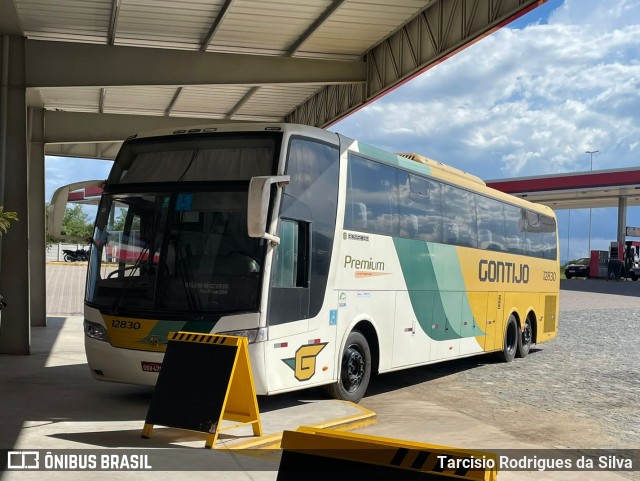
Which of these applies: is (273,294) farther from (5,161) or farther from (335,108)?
(335,108)

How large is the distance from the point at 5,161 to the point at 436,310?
791 cm

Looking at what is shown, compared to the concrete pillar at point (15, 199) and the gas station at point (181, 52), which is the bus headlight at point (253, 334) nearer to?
the gas station at point (181, 52)

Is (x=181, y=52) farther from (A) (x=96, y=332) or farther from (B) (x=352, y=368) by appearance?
(B) (x=352, y=368)

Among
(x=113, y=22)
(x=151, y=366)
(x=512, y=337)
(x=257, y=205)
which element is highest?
(x=113, y=22)

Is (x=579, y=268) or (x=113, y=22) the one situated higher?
(x=113, y=22)

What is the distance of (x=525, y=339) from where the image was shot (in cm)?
1722

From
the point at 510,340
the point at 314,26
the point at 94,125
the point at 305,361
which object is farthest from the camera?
the point at 94,125

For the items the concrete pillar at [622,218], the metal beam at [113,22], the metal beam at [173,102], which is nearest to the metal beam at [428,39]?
the metal beam at [173,102]

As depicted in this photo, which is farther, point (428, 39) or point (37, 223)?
point (37, 223)

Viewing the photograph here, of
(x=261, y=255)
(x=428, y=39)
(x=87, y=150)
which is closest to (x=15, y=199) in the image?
(x=261, y=255)

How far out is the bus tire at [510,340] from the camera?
634 inches

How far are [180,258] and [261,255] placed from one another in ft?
3.10

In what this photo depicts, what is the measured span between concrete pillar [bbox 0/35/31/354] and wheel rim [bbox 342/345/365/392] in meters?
6.86

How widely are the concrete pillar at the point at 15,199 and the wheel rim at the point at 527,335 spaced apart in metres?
9.77
